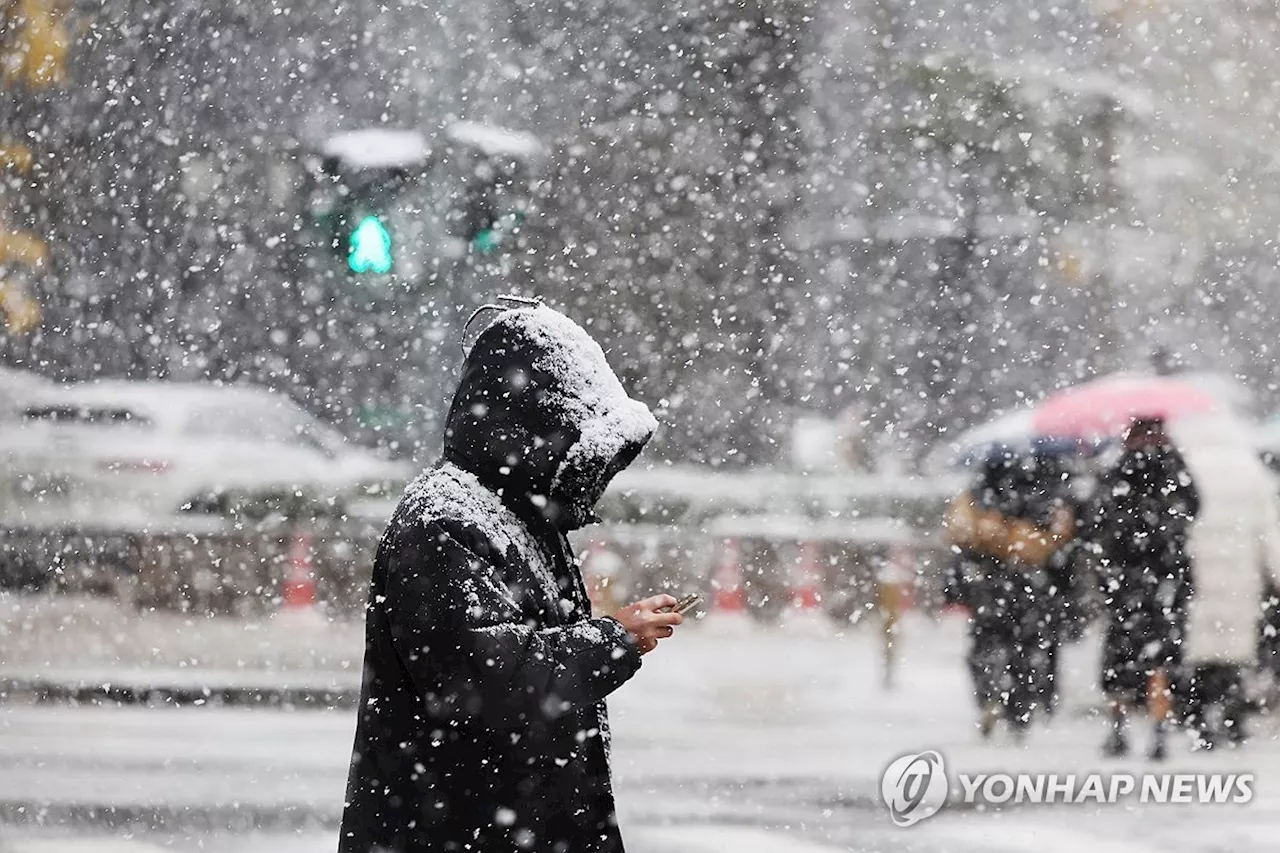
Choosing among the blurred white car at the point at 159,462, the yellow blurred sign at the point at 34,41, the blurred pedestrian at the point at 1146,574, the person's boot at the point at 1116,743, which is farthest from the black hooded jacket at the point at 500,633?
the yellow blurred sign at the point at 34,41

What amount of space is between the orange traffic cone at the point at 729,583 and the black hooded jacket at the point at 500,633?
6.48 meters

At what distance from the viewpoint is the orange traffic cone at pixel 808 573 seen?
918 centimetres

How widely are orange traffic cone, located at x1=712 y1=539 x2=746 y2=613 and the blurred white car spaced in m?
2.00

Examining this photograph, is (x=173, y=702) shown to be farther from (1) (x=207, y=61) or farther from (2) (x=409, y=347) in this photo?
(1) (x=207, y=61)

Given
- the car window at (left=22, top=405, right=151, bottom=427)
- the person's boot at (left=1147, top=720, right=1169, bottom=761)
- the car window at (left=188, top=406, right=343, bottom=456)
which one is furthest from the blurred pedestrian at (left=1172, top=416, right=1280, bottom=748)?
the car window at (left=22, top=405, right=151, bottom=427)

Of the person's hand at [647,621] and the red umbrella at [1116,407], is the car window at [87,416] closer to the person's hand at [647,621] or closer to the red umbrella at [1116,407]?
the red umbrella at [1116,407]

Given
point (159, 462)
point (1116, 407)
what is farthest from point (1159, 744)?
point (159, 462)

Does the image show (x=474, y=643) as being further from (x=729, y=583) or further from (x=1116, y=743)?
(x=729, y=583)

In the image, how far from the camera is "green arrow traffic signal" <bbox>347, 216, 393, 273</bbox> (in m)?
7.79

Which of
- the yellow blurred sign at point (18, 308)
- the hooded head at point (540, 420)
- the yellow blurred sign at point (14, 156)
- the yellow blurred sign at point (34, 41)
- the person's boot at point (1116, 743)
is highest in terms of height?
the yellow blurred sign at point (34, 41)

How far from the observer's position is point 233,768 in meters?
6.89

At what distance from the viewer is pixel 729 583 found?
29.8ft

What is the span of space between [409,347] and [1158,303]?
17.5ft

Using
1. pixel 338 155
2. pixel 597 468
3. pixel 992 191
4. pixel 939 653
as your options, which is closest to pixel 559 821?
pixel 597 468
